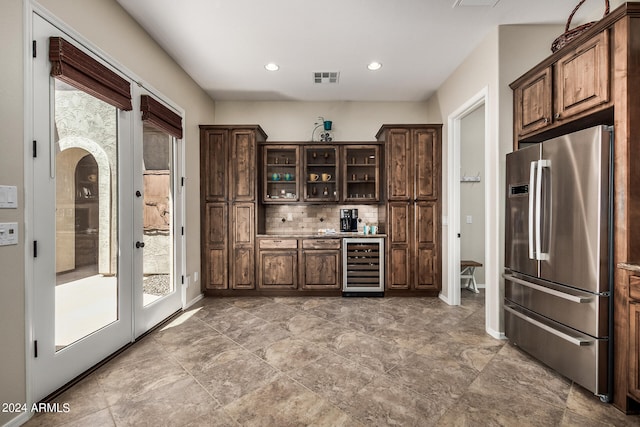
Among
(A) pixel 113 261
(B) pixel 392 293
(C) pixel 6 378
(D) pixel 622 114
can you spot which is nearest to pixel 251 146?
(A) pixel 113 261

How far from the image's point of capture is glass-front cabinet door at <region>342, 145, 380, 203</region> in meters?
4.84

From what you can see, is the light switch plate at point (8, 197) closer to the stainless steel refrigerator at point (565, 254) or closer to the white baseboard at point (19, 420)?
the white baseboard at point (19, 420)

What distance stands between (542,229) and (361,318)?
2.12m

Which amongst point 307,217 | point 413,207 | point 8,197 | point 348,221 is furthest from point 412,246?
point 8,197

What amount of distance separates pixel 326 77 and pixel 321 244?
7.95 feet

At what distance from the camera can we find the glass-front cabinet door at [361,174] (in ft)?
15.9

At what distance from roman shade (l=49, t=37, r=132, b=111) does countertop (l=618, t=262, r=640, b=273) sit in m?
3.91

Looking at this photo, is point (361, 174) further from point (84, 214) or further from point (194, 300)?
point (84, 214)

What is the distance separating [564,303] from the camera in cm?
224

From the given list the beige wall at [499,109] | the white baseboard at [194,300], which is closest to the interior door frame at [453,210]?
the beige wall at [499,109]

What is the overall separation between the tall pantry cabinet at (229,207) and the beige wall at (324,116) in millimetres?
722

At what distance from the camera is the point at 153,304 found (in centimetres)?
328

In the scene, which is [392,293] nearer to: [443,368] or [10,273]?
[443,368]

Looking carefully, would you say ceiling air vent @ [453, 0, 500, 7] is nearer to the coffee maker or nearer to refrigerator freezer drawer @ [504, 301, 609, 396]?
refrigerator freezer drawer @ [504, 301, 609, 396]
